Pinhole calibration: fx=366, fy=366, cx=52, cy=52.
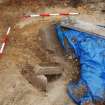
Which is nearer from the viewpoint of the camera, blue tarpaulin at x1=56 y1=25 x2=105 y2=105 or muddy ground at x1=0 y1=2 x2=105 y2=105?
blue tarpaulin at x1=56 y1=25 x2=105 y2=105

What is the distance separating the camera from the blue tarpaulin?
7.79 m

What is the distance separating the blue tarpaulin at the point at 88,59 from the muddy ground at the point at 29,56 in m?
0.27

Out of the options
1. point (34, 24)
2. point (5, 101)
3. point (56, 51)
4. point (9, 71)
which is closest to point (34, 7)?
point (34, 24)

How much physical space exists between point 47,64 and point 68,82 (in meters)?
0.75

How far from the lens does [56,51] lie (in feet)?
31.1

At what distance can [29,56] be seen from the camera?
920cm

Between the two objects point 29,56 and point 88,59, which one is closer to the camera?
point 88,59

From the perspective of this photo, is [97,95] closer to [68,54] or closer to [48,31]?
[68,54]

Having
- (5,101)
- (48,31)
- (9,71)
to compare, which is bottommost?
(5,101)

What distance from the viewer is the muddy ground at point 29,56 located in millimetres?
7926

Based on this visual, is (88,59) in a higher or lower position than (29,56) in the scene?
lower

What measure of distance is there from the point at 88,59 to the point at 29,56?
155cm

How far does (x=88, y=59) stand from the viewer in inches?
339

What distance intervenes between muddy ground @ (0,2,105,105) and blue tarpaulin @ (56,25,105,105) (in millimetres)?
270
